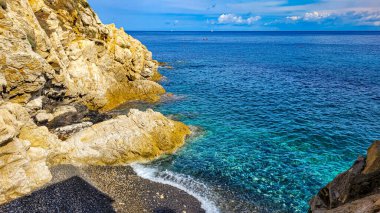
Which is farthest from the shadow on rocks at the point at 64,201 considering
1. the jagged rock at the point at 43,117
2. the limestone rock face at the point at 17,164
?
the jagged rock at the point at 43,117

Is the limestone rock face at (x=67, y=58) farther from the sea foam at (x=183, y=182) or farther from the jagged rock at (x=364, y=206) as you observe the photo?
the jagged rock at (x=364, y=206)

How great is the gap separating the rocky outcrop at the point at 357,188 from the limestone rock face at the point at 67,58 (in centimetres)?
3238

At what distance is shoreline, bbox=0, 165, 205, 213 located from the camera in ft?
75.4

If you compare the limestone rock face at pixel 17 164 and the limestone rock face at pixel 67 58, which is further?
the limestone rock face at pixel 67 58

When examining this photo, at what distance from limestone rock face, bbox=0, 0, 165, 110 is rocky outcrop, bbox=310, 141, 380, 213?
32.4 meters

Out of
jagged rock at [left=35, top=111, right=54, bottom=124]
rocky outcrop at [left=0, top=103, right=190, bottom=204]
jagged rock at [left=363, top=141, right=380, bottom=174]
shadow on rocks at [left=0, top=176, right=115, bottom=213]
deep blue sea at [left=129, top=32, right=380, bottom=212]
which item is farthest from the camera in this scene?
jagged rock at [left=35, top=111, right=54, bottom=124]

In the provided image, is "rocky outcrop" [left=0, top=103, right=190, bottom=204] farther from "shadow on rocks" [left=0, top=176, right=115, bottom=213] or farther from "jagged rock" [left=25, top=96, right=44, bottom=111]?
"jagged rock" [left=25, top=96, right=44, bottom=111]

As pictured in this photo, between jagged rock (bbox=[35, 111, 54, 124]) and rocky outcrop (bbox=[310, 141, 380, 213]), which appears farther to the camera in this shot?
jagged rock (bbox=[35, 111, 54, 124])

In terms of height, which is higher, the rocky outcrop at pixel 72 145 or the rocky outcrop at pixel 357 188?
the rocky outcrop at pixel 357 188

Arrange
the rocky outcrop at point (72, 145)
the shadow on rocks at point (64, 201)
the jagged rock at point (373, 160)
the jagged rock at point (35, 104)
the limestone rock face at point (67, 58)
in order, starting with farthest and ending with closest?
the jagged rock at point (35, 104) → the limestone rock face at point (67, 58) → the rocky outcrop at point (72, 145) → the shadow on rocks at point (64, 201) → the jagged rock at point (373, 160)

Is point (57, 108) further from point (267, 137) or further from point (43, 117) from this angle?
point (267, 137)

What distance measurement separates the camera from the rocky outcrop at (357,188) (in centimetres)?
1111

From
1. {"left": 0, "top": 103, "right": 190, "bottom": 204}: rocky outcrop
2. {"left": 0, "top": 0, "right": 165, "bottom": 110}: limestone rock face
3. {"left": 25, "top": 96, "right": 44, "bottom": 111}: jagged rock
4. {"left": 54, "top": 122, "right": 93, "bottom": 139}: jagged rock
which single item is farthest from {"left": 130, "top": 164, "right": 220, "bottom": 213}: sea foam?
{"left": 0, "top": 0, "right": 165, "bottom": 110}: limestone rock face

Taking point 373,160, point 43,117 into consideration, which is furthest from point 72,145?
point 373,160
